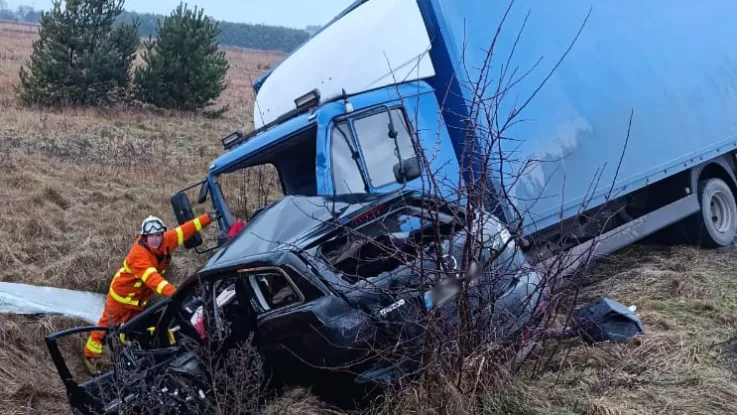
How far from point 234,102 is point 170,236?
1488 cm

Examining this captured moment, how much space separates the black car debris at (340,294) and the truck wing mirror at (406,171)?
930mm

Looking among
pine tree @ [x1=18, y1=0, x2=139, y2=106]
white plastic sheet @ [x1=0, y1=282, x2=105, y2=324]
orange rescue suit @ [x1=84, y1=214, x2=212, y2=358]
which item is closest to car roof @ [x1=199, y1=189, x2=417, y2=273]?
orange rescue suit @ [x1=84, y1=214, x2=212, y2=358]

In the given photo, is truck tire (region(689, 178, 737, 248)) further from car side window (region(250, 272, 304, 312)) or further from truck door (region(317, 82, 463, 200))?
car side window (region(250, 272, 304, 312))

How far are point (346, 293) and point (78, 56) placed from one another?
13.5 m

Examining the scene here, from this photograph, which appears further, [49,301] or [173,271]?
[173,271]

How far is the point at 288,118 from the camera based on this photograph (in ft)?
21.2

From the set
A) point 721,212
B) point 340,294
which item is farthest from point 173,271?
point 721,212

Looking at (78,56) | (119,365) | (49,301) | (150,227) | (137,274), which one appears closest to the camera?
(119,365)

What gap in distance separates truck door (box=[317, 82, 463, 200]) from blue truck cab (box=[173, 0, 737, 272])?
12mm

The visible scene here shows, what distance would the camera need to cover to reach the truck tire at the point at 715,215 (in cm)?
771

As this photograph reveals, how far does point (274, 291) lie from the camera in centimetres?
424

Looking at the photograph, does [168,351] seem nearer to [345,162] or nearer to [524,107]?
[345,162]

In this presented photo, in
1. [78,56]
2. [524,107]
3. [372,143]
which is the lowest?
[524,107]

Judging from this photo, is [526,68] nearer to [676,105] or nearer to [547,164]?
[547,164]
